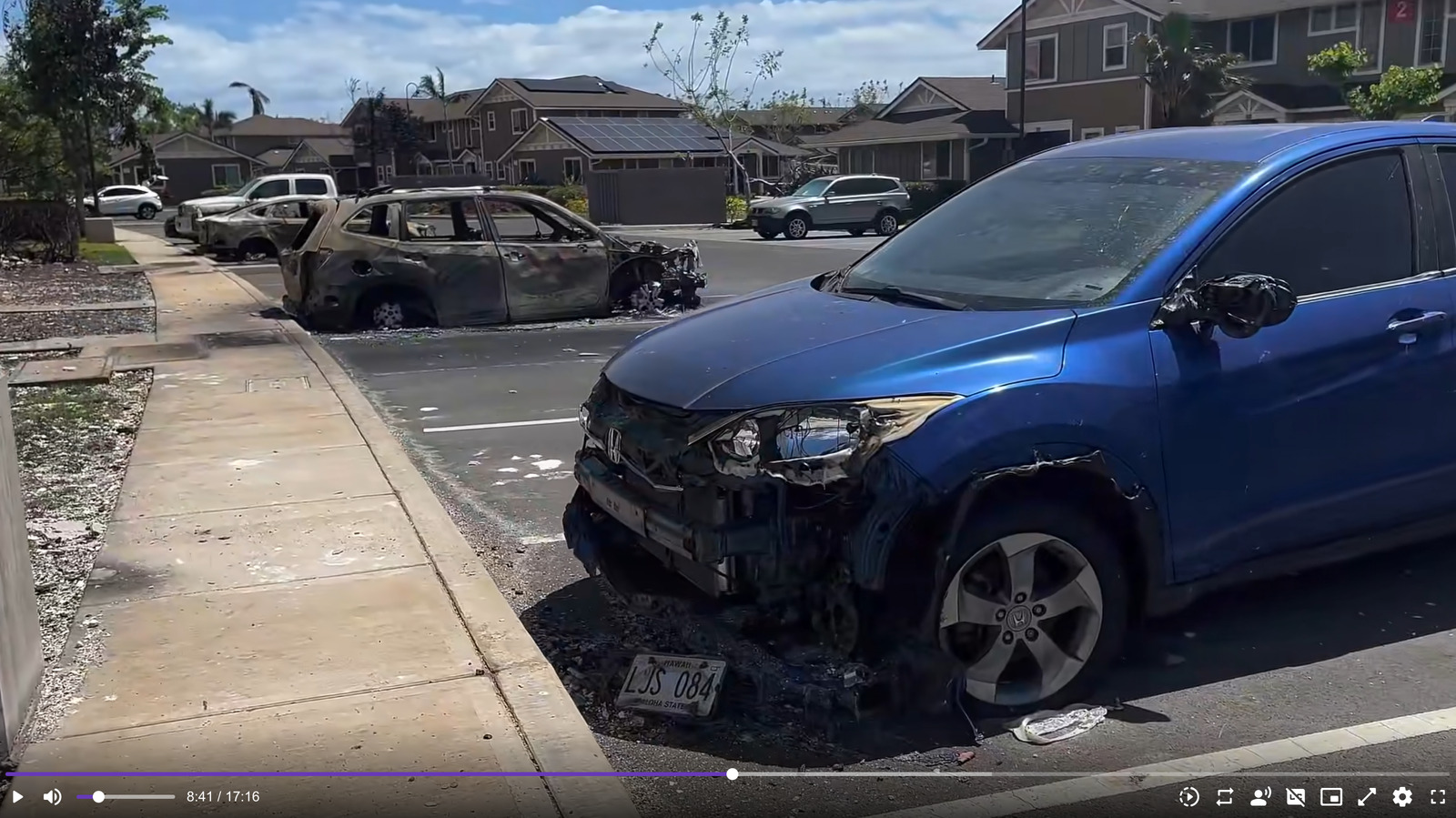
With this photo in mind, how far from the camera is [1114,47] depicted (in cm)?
3941

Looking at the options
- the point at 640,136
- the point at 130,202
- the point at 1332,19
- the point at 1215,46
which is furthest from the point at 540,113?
the point at 1332,19

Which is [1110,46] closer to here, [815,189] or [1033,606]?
[815,189]

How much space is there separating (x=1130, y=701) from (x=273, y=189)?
28104 millimetres

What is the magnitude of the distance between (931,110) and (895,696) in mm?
49107

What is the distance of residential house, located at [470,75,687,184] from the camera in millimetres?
60822

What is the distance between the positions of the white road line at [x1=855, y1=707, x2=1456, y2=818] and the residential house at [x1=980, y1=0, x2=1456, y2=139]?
3207 centimetres

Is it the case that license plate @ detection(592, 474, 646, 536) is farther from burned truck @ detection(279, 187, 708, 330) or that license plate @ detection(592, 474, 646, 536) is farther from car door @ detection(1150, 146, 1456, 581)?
burned truck @ detection(279, 187, 708, 330)

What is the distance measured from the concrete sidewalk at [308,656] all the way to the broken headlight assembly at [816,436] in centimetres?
100

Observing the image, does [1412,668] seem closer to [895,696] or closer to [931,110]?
[895,696]

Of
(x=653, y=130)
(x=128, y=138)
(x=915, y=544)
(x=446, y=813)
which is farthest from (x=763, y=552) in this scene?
(x=653, y=130)

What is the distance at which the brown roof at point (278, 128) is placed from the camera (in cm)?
9849

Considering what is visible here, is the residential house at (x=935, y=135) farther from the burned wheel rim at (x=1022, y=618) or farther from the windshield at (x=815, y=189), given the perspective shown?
the burned wheel rim at (x=1022, y=618)

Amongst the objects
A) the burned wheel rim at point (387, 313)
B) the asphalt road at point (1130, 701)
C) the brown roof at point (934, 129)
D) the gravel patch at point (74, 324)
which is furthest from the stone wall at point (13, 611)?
the brown roof at point (934, 129)

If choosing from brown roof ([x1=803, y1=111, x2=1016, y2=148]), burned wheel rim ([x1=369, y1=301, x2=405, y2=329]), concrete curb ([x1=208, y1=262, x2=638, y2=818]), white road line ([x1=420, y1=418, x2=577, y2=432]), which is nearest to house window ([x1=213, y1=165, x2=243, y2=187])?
brown roof ([x1=803, y1=111, x2=1016, y2=148])
